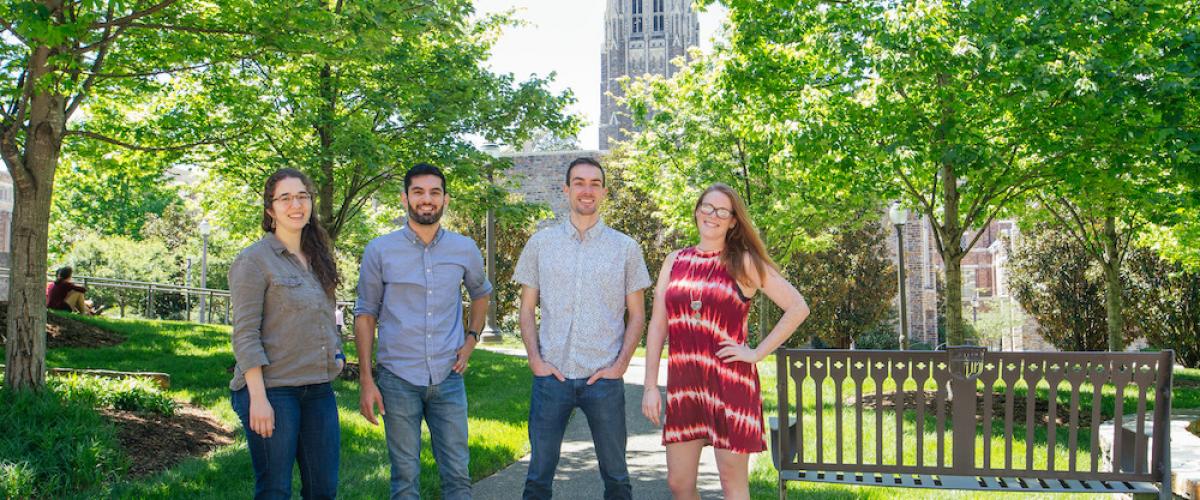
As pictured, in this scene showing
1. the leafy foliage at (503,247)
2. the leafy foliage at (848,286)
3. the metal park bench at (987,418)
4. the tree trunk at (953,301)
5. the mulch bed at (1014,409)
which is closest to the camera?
the metal park bench at (987,418)

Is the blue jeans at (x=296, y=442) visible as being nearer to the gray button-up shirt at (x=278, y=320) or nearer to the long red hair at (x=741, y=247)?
the gray button-up shirt at (x=278, y=320)

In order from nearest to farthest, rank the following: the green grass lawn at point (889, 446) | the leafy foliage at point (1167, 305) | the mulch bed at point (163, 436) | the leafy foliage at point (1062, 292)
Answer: the green grass lawn at point (889, 446) < the mulch bed at point (163, 436) < the leafy foliage at point (1167, 305) < the leafy foliage at point (1062, 292)

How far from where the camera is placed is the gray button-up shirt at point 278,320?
323 centimetres

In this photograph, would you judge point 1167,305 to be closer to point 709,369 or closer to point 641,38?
point 709,369

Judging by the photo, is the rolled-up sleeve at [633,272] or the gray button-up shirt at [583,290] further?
the rolled-up sleeve at [633,272]

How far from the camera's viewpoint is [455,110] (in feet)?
37.1

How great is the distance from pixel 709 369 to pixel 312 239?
171 centimetres

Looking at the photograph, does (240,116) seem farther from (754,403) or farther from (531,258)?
(754,403)

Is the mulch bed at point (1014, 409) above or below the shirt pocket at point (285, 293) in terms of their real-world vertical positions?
below

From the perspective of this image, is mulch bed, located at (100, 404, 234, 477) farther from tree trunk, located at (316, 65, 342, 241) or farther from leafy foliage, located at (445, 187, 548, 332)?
leafy foliage, located at (445, 187, 548, 332)

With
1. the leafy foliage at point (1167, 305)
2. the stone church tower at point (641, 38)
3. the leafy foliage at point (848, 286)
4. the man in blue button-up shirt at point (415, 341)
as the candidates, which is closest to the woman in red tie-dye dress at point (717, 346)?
the man in blue button-up shirt at point (415, 341)

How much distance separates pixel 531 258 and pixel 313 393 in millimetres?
1082

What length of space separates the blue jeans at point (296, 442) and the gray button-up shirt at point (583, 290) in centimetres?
93

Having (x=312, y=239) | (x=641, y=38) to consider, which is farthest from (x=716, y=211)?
(x=641, y=38)
